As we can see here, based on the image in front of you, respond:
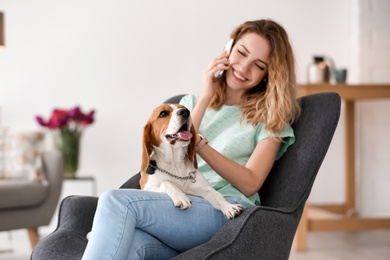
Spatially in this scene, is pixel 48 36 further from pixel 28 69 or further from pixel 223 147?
pixel 223 147

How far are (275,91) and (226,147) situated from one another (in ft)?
0.88

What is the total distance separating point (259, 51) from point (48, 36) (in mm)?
2998

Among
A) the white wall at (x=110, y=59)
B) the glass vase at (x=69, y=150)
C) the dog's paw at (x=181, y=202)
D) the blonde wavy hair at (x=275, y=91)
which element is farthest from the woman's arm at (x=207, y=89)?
the white wall at (x=110, y=59)

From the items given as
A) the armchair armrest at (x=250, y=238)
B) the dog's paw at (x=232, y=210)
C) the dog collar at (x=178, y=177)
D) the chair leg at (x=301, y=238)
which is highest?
the dog collar at (x=178, y=177)

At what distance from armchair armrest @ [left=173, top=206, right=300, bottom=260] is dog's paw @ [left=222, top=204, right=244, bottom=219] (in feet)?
0.07

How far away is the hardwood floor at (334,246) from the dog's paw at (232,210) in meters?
2.07

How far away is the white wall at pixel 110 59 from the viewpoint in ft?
15.7

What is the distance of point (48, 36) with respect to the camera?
189 inches

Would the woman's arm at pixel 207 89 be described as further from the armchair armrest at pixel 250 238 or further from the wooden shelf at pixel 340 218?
the wooden shelf at pixel 340 218

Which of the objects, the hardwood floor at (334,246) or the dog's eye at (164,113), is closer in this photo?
the dog's eye at (164,113)

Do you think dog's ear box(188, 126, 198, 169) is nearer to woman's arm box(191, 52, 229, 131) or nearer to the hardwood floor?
woman's arm box(191, 52, 229, 131)

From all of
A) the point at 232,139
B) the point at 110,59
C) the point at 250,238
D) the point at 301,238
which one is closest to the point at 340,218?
the point at 301,238

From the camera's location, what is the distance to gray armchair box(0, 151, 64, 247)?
3.47 m

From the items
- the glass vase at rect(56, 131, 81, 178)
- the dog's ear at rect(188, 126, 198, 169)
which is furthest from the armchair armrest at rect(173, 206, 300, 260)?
the glass vase at rect(56, 131, 81, 178)
